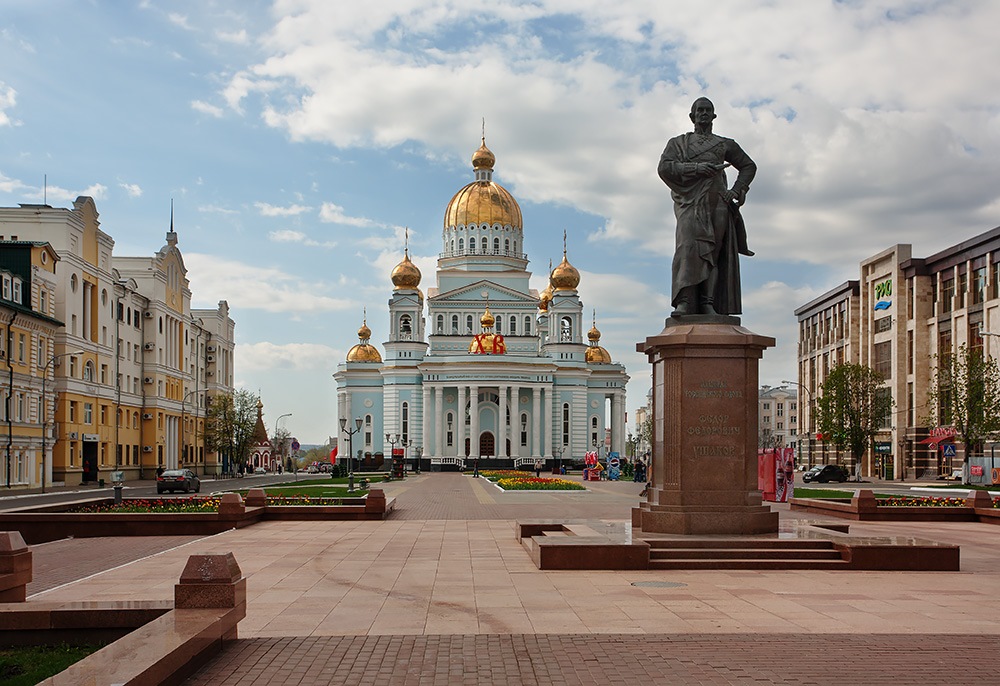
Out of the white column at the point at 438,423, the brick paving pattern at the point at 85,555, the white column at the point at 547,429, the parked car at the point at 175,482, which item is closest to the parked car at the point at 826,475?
the parked car at the point at 175,482

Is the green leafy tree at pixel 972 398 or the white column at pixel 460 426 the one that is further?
the white column at pixel 460 426

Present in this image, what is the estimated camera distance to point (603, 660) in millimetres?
10508

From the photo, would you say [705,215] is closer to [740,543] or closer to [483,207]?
[740,543]

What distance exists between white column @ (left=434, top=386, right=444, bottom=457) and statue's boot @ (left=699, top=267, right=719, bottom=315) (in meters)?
96.0

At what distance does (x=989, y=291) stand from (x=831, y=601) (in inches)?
2307

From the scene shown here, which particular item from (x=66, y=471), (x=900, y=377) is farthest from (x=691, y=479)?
(x=900, y=377)

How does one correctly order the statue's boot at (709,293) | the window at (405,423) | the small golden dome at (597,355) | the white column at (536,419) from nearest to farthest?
the statue's boot at (709,293) < the white column at (536,419) < the window at (405,423) < the small golden dome at (597,355)

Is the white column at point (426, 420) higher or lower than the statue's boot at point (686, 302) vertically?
lower

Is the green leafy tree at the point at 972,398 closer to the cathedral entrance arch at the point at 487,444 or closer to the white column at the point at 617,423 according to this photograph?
the cathedral entrance arch at the point at 487,444

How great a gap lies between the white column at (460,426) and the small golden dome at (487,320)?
9.08 meters

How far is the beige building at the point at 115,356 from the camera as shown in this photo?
199ft

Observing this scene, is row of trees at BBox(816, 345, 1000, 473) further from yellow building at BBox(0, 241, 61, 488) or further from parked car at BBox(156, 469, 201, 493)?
yellow building at BBox(0, 241, 61, 488)

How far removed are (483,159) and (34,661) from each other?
4716 inches

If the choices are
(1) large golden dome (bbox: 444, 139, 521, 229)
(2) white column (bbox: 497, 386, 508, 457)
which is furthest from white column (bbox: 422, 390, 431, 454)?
(1) large golden dome (bbox: 444, 139, 521, 229)
